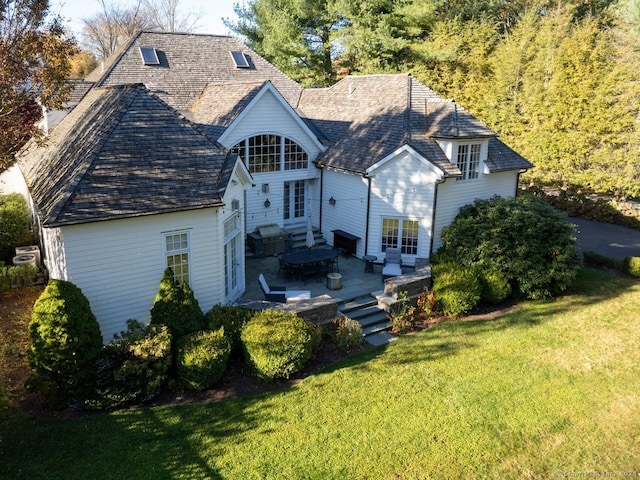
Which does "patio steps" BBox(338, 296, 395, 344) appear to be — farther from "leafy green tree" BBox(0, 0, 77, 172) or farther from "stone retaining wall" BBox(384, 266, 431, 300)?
"leafy green tree" BBox(0, 0, 77, 172)

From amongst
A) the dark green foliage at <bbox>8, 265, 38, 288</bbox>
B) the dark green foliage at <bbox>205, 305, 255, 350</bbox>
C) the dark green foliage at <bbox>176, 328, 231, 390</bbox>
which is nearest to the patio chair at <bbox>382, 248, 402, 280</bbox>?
the dark green foliage at <bbox>205, 305, 255, 350</bbox>

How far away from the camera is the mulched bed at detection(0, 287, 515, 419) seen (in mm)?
10891

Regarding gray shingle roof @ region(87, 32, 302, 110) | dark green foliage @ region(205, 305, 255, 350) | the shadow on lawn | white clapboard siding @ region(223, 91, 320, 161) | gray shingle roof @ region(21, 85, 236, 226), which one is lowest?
the shadow on lawn

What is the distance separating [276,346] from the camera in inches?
468

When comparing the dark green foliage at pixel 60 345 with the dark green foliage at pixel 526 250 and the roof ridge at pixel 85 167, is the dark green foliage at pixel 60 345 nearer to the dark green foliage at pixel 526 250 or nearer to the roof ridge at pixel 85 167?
the roof ridge at pixel 85 167

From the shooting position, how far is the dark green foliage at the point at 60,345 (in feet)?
34.4

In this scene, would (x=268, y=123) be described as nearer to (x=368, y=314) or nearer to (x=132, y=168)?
(x=132, y=168)

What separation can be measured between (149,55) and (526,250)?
2083 centimetres

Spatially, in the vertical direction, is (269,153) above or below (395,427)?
above

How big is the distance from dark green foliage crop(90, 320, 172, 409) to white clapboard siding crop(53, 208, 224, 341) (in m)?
1.61

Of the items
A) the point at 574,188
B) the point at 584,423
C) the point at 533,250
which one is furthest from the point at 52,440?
the point at 574,188

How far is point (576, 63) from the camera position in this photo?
89.6 feet

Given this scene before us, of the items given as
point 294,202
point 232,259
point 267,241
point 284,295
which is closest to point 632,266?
point 294,202

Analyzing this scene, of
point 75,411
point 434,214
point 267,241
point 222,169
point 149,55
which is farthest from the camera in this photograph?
point 149,55
